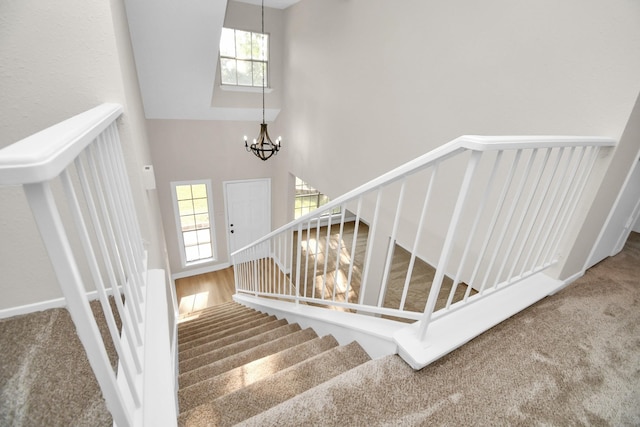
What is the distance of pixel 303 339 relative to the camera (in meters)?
2.05

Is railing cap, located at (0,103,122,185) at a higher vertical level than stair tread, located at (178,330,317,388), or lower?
higher

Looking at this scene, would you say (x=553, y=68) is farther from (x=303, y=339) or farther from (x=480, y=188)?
(x=303, y=339)

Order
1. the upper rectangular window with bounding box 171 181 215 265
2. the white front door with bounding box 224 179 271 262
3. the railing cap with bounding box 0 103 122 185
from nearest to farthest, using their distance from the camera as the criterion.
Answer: the railing cap with bounding box 0 103 122 185, the upper rectangular window with bounding box 171 181 215 265, the white front door with bounding box 224 179 271 262

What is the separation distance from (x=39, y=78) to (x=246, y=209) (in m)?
4.58

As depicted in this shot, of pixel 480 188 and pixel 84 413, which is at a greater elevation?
pixel 480 188

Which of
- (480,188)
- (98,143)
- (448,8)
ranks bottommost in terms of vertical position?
(480,188)

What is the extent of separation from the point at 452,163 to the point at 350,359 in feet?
5.36

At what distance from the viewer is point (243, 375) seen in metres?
1.61

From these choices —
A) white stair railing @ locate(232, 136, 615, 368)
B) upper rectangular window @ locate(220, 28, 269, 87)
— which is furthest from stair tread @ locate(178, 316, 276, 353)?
upper rectangular window @ locate(220, 28, 269, 87)

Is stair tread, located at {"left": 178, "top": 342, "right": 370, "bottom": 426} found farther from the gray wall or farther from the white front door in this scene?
the white front door

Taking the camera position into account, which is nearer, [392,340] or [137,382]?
[137,382]

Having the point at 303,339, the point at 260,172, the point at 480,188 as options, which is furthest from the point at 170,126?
the point at 480,188

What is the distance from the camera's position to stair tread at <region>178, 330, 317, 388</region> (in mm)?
1788

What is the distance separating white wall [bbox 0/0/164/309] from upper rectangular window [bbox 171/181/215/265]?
3.75m
